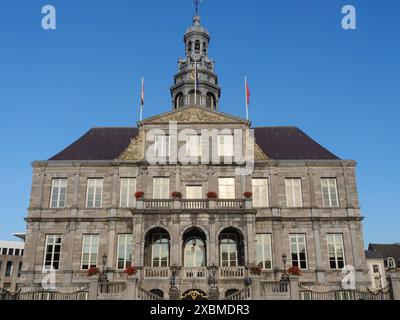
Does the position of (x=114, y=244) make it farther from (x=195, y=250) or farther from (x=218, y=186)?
(x=218, y=186)

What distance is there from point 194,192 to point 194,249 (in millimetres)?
4460

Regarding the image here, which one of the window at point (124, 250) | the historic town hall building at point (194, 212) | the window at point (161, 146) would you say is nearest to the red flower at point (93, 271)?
the historic town hall building at point (194, 212)

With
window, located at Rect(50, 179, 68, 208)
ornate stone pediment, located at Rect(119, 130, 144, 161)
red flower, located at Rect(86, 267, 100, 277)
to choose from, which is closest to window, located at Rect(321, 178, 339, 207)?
ornate stone pediment, located at Rect(119, 130, 144, 161)

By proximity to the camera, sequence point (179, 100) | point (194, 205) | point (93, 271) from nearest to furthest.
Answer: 1. point (93, 271)
2. point (194, 205)
3. point (179, 100)

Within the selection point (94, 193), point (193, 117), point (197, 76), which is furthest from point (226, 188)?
point (197, 76)

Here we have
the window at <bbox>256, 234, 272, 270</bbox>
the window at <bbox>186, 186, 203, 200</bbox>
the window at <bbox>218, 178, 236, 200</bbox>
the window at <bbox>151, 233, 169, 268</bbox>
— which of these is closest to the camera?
the window at <bbox>151, 233, 169, 268</bbox>

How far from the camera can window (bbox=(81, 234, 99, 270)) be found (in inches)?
1246

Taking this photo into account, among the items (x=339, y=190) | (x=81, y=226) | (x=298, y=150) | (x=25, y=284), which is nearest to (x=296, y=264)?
(x=339, y=190)

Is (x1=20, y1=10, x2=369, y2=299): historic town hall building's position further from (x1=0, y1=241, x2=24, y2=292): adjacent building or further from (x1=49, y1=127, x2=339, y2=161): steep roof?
(x1=0, y1=241, x2=24, y2=292): adjacent building

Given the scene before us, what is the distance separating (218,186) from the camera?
32969 millimetres

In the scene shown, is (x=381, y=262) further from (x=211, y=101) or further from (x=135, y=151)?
(x=135, y=151)

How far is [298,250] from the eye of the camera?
3219cm

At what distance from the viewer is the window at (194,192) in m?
32.7

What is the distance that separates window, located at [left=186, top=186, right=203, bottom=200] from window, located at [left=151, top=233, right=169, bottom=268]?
3644 millimetres
